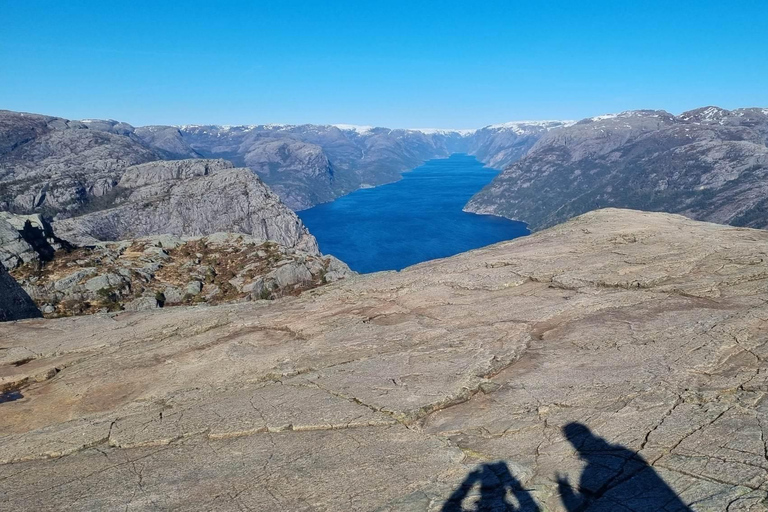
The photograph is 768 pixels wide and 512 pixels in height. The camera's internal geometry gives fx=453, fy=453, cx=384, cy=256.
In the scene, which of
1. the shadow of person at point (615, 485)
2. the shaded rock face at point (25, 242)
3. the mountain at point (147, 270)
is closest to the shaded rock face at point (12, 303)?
the mountain at point (147, 270)

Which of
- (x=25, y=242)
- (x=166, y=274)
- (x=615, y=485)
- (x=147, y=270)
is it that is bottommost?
(x=166, y=274)

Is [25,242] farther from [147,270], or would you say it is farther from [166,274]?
[166,274]

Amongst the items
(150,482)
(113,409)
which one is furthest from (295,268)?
(150,482)

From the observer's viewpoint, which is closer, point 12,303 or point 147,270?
point 12,303

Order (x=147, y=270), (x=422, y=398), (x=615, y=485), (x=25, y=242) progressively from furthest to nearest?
(x=25, y=242) < (x=147, y=270) < (x=422, y=398) < (x=615, y=485)

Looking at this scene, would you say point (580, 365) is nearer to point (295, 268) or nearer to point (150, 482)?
point (150, 482)

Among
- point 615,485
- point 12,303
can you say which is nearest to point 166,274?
point 12,303

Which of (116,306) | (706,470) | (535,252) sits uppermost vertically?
(535,252)
